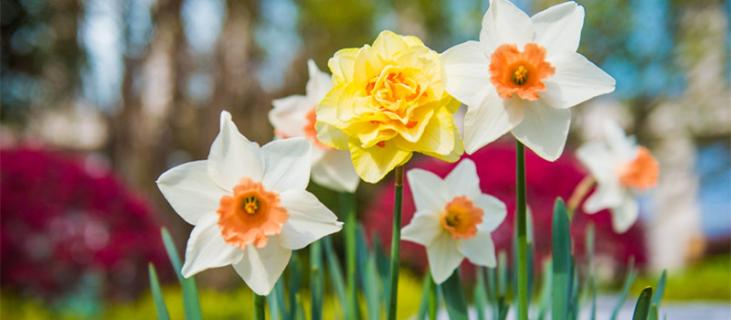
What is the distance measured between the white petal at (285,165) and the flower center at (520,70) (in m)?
0.22

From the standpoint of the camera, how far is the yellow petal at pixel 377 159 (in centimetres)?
83

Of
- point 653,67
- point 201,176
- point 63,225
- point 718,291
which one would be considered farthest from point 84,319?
point 653,67

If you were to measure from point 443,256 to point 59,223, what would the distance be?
337 cm

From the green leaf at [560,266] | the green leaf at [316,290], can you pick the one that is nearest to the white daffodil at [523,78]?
the green leaf at [560,266]

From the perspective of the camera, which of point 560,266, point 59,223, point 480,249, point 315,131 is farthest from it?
point 59,223

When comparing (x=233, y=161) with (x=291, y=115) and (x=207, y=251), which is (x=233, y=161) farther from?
(x=291, y=115)

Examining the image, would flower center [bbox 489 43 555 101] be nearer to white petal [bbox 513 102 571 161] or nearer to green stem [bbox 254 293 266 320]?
white petal [bbox 513 102 571 161]

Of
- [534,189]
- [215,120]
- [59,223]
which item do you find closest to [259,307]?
[59,223]

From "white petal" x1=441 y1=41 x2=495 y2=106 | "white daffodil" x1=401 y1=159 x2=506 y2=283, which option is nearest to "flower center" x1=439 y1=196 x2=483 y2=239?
"white daffodil" x1=401 y1=159 x2=506 y2=283

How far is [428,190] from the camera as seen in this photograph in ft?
3.46

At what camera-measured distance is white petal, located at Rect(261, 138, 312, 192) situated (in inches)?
33.4

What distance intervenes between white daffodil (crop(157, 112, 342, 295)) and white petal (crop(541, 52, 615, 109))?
0.27 meters

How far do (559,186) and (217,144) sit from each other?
151 inches

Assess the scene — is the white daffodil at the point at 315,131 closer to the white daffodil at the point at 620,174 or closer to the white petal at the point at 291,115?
the white petal at the point at 291,115
